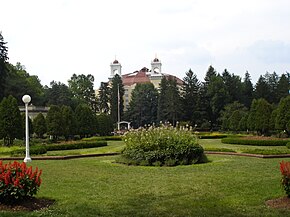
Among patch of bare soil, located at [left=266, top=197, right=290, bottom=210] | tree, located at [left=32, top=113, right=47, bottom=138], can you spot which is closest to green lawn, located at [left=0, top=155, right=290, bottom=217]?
patch of bare soil, located at [left=266, top=197, right=290, bottom=210]

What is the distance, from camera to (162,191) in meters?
8.84

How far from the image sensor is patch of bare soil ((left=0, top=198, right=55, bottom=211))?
6899mm

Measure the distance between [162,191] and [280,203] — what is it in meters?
2.66

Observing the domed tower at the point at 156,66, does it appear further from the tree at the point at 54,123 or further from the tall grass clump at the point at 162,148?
the tall grass clump at the point at 162,148

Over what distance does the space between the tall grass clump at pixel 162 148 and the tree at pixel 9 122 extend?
11488 millimetres

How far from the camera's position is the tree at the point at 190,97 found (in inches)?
2464

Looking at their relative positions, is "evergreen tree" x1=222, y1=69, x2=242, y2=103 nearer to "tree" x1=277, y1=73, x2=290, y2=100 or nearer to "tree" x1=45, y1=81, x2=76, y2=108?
"tree" x1=277, y1=73, x2=290, y2=100

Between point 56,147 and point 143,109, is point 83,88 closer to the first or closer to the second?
point 143,109

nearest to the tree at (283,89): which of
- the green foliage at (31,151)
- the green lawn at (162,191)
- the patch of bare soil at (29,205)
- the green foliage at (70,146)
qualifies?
the green foliage at (70,146)

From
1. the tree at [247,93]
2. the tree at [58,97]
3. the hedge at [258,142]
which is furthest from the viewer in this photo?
the tree at [247,93]

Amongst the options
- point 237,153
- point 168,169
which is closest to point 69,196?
point 168,169

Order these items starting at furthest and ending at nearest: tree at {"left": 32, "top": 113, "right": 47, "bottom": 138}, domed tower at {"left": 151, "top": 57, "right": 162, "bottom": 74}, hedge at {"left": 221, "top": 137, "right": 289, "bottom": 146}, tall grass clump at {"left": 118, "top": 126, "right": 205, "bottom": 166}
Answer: domed tower at {"left": 151, "top": 57, "right": 162, "bottom": 74} → tree at {"left": 32, "top": 113, "right": 47, "bottom": 138} → hedge at {"left": 221, "top": 137, "right": 289, "bottom": 146} → tall grass clump at {"left": 118, "top": 126, "right": 205, "bottom": 166}

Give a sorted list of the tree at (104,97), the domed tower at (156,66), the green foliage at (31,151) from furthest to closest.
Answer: the domed tower at (156,66), the tree at (104,97), the green foliage at (31,151)

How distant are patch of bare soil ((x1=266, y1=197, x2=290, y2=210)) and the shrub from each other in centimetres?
441
